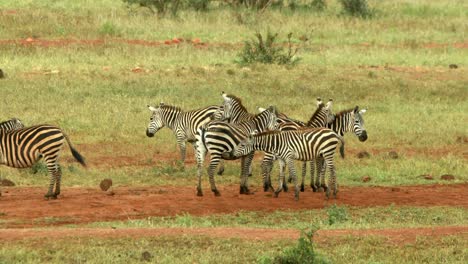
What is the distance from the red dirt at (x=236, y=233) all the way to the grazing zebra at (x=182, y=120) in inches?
274

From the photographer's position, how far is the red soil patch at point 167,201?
49.7 feet

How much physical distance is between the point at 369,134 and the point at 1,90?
8383mm

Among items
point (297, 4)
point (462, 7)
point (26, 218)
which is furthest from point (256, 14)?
point (26, 218)

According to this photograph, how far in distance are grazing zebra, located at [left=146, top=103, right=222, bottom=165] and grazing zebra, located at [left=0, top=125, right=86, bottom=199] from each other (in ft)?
11.6

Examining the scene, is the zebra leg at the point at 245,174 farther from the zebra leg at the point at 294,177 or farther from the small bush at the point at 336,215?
the small bush at the point at 336,215

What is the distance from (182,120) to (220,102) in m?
4.92

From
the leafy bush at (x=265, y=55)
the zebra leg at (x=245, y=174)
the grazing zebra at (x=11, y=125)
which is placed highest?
the leafy bush at (x=265, y=55)

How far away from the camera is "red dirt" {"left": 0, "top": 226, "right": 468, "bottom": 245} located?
40.1 ft

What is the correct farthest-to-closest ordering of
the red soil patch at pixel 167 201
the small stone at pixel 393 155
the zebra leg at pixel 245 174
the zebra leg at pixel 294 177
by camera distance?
the small stone at pixel 393 155 → the zebra leg at pixel 245 174 → the zebra leg at pixel 294 177 → the red soil patch at pixel 167 201

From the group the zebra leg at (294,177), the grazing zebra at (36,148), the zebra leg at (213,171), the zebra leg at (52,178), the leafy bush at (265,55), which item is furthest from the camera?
the leafy bush at (265,55)

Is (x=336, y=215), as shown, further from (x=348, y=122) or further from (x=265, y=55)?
(x=265, y=55)

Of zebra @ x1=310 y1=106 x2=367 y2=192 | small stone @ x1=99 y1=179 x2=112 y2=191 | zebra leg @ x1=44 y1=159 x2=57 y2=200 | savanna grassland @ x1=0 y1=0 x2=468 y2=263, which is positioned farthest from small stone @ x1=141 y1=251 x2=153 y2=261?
zebra @ x1=310 y1=106 x2=367 y2=192

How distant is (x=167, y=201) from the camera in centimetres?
1627

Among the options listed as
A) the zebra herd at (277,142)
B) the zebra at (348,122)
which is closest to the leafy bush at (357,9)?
the zebra at (348,122)
